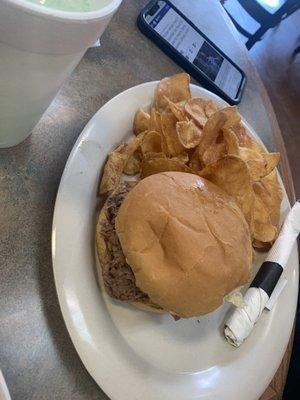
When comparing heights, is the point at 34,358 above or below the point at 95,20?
below

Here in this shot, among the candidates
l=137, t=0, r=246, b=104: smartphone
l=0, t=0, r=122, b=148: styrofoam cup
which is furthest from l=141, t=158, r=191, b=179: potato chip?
l=137, t=0, r=246, b=104: smartphone

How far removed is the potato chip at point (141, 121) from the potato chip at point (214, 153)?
0.41 feet

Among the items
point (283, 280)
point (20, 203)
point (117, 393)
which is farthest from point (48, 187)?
point (283, 280)

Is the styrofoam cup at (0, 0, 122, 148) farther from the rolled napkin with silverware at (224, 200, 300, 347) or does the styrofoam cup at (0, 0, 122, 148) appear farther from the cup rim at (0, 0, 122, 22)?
the rolled napkin with silverware at (224, 200, 300, 347)

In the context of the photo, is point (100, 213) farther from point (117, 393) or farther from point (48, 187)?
point (117, 393)

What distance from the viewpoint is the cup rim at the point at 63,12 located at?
41 centimetres

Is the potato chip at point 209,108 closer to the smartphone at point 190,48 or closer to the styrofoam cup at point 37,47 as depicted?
the smartphone at point 190,48

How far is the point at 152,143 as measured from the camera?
0.79 metres

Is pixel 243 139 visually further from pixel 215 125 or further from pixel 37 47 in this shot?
pixel 37 47

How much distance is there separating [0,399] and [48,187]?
0.36 metres

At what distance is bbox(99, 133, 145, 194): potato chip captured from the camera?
751 millimetres

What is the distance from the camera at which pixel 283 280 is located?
3.07 feet

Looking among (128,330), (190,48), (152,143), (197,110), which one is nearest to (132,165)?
(152,143)

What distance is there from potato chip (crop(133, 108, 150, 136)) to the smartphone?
24 cm
